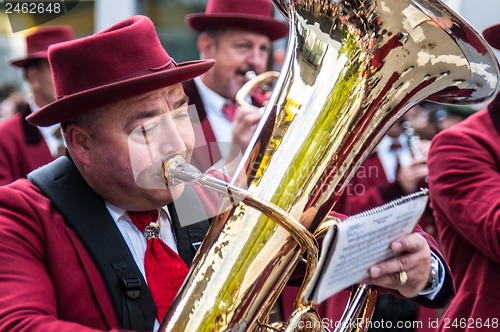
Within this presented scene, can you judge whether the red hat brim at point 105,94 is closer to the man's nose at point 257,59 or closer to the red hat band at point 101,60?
the red hat band at point 101,60

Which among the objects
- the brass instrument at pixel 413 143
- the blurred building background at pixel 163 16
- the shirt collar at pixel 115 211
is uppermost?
the shirt collar at pixel 115 211

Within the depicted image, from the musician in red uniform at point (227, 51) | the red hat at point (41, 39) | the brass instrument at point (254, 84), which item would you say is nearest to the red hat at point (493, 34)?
the brass instrument at point (254, 84)

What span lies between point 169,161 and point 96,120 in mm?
286

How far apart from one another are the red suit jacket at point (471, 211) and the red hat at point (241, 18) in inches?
60.2

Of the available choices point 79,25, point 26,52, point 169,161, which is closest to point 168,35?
point 79,25

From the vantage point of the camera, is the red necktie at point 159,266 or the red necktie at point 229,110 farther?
the red necktie at point 229,110

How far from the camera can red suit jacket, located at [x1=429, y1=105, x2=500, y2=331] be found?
3.13 metres

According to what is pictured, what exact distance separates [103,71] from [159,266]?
1.63 feet

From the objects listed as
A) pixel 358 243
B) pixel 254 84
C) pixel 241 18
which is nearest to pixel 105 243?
pixel 358 243

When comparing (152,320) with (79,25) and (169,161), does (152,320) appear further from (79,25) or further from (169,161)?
(79,25)

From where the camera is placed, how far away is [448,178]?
10.8 feet

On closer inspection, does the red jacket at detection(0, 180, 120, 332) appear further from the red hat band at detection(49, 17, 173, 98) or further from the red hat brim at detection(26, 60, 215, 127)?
the red hat band at detection(49, 17, 173, 98)

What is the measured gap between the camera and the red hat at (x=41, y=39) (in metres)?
5.78

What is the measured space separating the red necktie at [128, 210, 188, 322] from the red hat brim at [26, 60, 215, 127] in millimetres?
297
